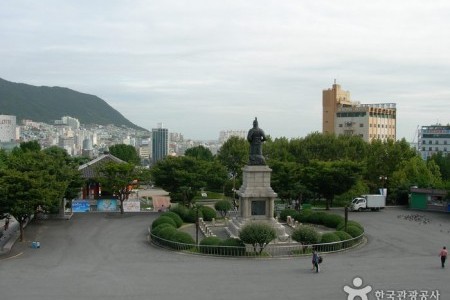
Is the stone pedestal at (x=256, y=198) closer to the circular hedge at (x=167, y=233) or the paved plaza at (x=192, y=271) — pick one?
the circular hedge at (x=167, y=233)

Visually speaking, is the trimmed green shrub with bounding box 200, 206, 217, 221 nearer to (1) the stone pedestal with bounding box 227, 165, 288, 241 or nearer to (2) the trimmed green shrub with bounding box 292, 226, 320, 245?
(1) the stone pedestal with bounding box 227, 165, 288, 241

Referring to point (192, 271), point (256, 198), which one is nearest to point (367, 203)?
point (256, 198)

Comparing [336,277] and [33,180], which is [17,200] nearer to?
[33,180]

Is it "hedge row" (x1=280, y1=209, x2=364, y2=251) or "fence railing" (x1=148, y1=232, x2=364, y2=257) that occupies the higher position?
"hedge row" (x1=280, y1=209, x2=364, y2=251)

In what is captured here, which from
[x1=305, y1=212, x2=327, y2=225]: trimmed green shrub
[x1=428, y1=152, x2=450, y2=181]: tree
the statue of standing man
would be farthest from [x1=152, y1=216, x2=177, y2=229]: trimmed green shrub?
[x1=428, y1=152, x2=450, y2=181]: tree

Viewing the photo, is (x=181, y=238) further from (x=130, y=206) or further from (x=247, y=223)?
(x=130, y=206)

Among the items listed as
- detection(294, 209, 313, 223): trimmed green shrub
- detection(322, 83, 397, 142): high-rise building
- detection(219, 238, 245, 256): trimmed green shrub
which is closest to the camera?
detection(219, 238, 245, 256): trimmed green shrub

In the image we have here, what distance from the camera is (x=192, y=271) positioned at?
1032 inches

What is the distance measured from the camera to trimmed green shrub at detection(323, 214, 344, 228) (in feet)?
135

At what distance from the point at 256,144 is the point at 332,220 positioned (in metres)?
9.43

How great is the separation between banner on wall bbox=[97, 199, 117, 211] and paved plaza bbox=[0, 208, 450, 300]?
41.4ft

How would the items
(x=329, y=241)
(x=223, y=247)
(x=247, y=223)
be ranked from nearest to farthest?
(x=223, y=247), (x=329, y=241), (x=247, y=223)

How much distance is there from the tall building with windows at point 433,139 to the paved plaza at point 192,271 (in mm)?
99207

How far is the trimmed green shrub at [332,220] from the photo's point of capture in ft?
135
